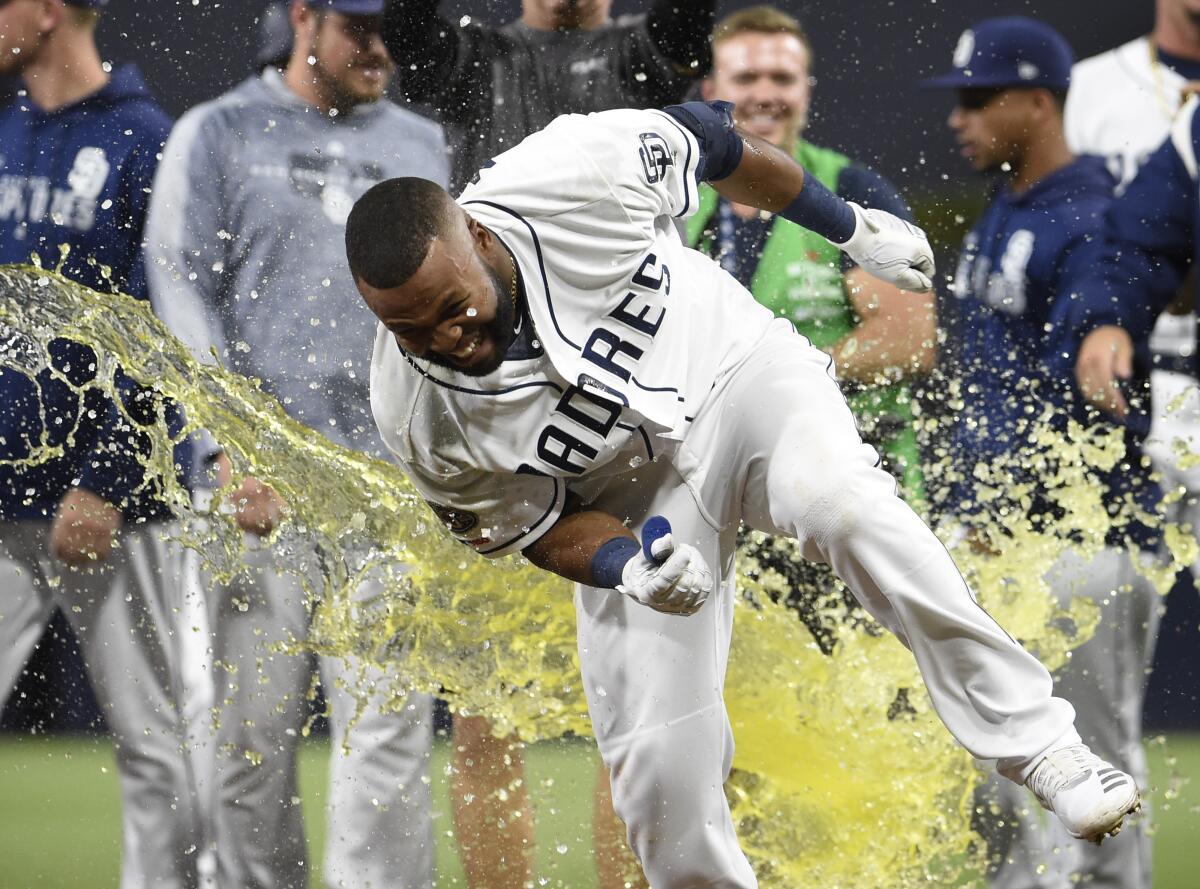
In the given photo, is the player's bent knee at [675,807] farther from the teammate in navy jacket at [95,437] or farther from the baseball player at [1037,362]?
the teammate in navy jacket at [95,437]

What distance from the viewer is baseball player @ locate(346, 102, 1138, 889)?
2.04 metres

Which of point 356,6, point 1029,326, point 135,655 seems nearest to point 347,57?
point 356,6

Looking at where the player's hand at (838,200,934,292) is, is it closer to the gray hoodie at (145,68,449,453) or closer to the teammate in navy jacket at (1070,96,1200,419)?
the teammate in navy jacket at (1070,96,1200,419)

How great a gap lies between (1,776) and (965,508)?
2.98 m

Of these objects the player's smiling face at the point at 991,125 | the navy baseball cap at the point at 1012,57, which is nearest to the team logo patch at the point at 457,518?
the player's smiling face at the point at 991,125

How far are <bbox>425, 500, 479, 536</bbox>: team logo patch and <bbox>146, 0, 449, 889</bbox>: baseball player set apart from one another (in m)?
1.05

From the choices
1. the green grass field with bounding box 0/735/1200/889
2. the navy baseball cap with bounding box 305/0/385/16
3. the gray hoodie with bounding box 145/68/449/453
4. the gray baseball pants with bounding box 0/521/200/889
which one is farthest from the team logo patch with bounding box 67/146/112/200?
the green grass field with bounding box 0/735/1200/889

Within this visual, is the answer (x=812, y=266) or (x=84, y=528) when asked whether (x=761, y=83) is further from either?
(x=84, y=528)

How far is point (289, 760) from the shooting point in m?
3.44

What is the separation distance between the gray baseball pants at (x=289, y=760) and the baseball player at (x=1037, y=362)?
4.92 ft

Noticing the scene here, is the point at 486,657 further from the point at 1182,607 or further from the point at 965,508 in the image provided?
the point at 1182,607

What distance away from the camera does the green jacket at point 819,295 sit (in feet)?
11.4

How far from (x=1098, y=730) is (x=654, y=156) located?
6.73 feet

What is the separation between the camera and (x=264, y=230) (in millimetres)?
3443
